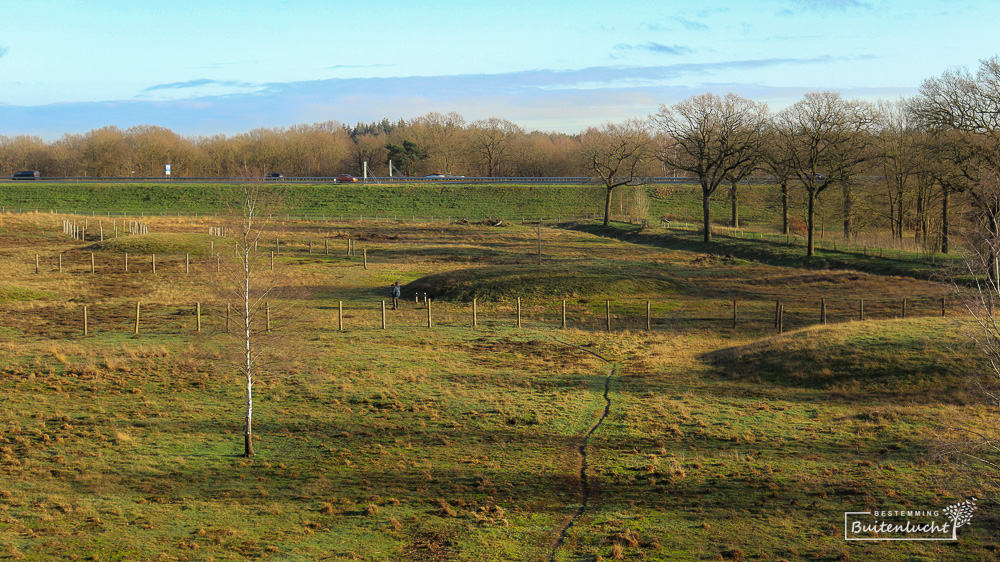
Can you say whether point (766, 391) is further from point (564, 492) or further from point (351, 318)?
point (351, 318)

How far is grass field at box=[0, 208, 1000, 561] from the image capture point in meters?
14.0

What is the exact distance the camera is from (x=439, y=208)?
4766 inches

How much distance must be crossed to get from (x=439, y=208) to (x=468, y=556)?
359 feet

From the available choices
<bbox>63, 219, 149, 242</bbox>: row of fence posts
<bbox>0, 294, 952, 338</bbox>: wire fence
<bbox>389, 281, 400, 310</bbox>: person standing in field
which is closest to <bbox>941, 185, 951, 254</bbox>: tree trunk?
<bbox>0, 294, 952, 338</bbox>: wire fence

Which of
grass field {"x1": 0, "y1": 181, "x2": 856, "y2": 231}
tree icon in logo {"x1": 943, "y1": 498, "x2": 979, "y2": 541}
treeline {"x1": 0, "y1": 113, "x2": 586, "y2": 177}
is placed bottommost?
tree icon in logo {"x1": 943, "y1": 498, "x2": 979, "y2": 541}

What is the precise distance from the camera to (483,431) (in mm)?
20984

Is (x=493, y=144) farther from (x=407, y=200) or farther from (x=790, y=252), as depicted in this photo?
(x=790, y=252)

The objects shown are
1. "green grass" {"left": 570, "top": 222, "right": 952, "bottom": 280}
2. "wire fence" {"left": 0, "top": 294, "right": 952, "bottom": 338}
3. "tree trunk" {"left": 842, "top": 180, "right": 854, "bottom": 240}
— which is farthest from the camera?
"tree trunk" {"left": 842, "top": 180, "right": 854, "bottom": 240}

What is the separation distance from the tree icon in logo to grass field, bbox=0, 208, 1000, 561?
0.76 ft

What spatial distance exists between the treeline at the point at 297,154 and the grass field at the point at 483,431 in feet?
407

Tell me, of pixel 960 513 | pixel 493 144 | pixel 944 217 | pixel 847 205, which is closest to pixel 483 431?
pixel 960 513

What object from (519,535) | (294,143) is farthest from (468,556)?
(294,143)

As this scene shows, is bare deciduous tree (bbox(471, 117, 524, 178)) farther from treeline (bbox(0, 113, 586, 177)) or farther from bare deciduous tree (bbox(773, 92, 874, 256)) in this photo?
bare deciduous tree (bbox(773, 92, 874, 256))

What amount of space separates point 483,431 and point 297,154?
16037 centimetres
